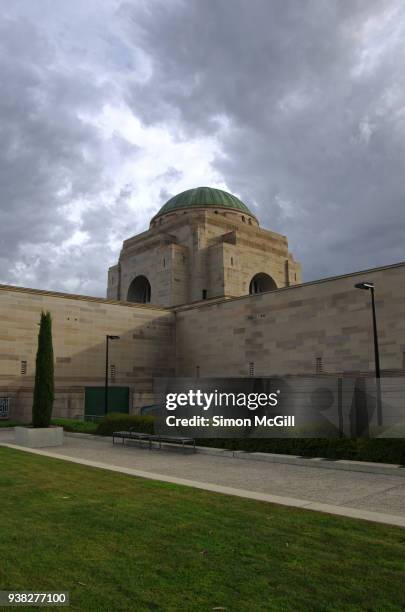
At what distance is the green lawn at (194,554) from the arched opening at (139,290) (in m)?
45.7

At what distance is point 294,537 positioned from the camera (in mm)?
6820

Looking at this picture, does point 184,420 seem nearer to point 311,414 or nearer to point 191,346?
point 311,414

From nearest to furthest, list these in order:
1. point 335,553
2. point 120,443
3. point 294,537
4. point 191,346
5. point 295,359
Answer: point 335,553
point 294,537
point 120,443
point 295,359
point 191,346

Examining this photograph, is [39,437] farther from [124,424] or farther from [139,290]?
[139,290]

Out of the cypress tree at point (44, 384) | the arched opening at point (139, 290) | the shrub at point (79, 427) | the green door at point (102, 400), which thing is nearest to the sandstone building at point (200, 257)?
the arched opening at point (139, 290)

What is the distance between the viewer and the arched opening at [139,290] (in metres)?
54.8

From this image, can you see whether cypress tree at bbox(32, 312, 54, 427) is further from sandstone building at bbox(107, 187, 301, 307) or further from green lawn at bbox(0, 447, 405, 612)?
sandstone building at bbox(107, 187, 301, 307)

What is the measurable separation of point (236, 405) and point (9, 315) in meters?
21.5

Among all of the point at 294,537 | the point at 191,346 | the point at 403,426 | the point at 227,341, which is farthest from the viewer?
the point at 191,346

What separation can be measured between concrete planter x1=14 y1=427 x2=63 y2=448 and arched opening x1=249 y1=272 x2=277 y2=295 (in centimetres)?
3541

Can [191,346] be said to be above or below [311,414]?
above

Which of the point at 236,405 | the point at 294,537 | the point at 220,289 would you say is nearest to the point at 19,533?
the point at 294,537

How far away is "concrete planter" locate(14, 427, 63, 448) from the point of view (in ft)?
61.8

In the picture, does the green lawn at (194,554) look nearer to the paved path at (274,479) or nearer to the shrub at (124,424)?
the paved path at (274,479)
